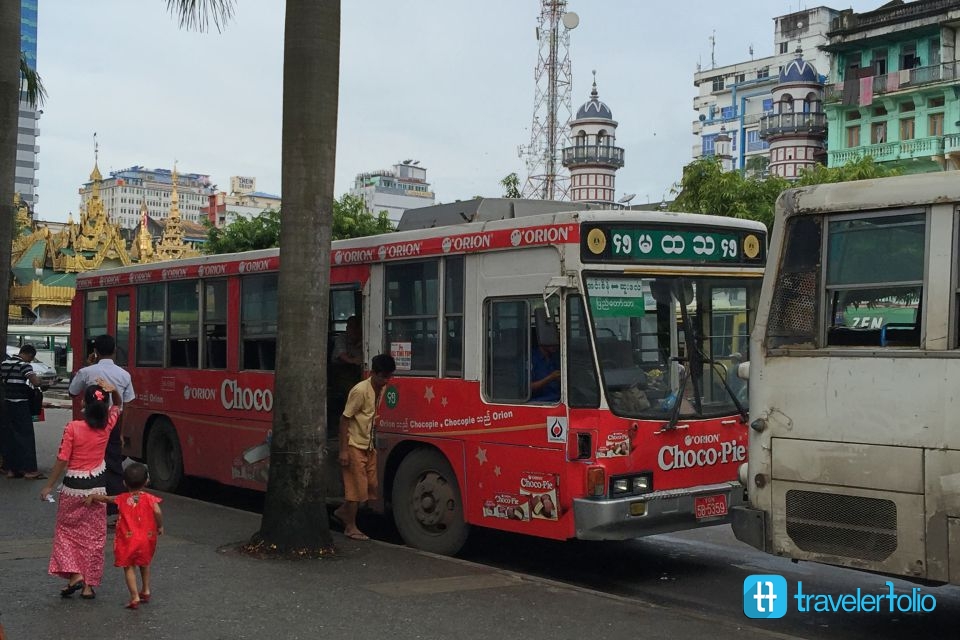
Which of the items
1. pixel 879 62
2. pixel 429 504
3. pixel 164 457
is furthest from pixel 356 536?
pixel 879 62

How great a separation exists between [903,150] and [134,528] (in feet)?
186

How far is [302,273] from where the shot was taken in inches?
360

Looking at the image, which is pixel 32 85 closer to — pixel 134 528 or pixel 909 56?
pixel 134 528

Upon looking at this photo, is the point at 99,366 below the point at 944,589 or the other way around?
the other way around

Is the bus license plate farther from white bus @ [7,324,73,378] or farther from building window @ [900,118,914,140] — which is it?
building window @ [900,118,914,140]

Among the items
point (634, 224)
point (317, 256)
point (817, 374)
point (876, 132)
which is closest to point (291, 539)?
point (317, 256)

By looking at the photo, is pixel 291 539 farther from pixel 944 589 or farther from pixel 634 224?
pixel 944 589

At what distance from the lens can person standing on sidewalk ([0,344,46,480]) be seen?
14391mm

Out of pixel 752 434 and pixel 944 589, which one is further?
pixel 944 589

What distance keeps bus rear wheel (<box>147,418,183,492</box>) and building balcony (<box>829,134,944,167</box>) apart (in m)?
46.2

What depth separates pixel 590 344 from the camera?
8.40 m

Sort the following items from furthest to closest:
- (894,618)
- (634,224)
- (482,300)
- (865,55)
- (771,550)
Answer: (865,55), (482,300), (634,224), (894,618), (771,550)

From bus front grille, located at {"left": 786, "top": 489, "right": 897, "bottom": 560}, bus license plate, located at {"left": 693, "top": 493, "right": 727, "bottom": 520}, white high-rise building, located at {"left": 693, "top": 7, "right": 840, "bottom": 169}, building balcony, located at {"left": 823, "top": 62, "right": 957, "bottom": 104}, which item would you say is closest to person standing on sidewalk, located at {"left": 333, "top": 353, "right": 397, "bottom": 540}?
bus license plate, located at {"left": 693, "top": 493, "right": 727, "bottom": 520}

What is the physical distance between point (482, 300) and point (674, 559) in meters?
2.99
